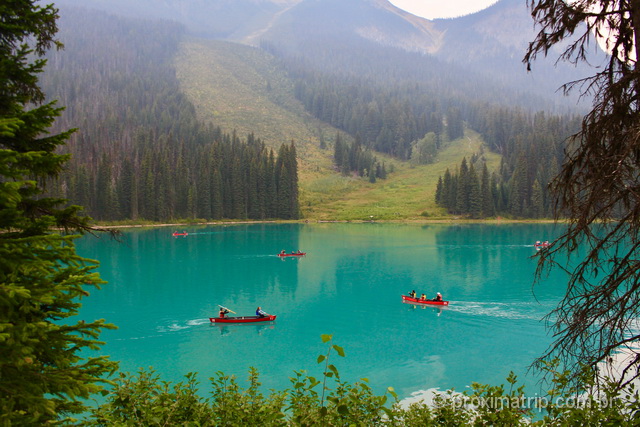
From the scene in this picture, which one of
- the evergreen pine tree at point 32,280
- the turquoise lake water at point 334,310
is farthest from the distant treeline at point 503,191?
the evergreen pine tree at point 32,280

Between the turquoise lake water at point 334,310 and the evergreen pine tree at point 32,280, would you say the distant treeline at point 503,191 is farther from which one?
the evergreen pine tree at point 32,280

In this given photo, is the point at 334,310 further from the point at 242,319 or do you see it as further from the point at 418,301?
the point at 242,319

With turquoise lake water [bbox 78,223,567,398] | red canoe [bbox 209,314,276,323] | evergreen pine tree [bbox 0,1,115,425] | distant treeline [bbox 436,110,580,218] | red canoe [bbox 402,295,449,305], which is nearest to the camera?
evergreen pine tree [bbox 0,1,115,425]

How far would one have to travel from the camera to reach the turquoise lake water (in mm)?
29312

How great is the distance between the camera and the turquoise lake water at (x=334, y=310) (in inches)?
1154

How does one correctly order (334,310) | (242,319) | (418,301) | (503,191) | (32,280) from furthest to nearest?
(503,191) → (418,301) → (334,310) → (242,319) → (32,280)

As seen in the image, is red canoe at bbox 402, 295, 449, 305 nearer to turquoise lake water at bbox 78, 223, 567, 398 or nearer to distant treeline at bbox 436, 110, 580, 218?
turquoise lake water at bbox 78, 223, 567, 398

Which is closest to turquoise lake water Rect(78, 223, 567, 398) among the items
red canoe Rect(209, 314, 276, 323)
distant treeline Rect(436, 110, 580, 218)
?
red canoe Rect(209, 314, 276, 323)

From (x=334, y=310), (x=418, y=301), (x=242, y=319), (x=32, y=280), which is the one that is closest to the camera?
(x=32, y=280)

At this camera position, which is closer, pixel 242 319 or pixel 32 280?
pixel 32 280

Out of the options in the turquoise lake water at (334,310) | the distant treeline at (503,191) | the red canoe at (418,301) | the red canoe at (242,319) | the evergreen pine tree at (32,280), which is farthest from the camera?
the distant treeline at (503,191)

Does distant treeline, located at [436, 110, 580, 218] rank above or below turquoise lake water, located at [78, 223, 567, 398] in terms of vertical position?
above

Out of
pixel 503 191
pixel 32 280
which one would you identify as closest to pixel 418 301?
pixel 32 280

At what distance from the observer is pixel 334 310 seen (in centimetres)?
4462
